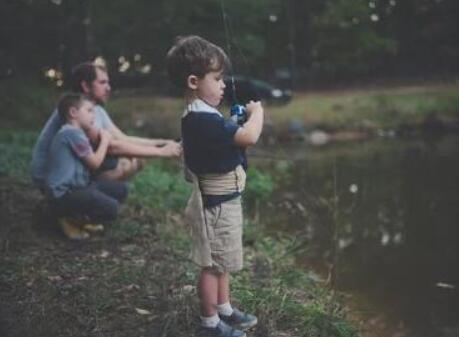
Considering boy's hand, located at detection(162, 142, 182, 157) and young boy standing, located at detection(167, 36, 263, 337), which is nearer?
young boy standing, located at detection(167, 36, 263, 337)

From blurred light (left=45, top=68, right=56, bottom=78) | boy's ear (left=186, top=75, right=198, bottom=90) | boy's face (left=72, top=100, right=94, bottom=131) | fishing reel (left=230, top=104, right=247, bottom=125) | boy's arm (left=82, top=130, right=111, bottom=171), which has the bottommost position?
boy's arm (left=82, top=130, right=111, bottom=171)

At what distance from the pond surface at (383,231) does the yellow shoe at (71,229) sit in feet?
5.40

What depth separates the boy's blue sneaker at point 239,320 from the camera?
3381mm

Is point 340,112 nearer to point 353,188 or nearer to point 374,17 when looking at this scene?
point 353,188

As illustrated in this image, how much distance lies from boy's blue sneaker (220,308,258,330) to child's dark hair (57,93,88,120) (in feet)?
7.60

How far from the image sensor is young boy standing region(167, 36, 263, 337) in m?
3.09

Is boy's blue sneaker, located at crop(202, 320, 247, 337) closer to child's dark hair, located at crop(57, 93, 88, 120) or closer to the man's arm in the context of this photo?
the man's arm

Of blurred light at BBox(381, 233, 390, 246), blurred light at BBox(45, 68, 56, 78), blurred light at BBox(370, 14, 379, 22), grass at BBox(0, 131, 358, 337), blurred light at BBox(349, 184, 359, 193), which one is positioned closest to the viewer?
grass at BBox(0, 131, 358, 337)

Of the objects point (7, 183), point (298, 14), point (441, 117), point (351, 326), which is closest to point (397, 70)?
point (298, 14)

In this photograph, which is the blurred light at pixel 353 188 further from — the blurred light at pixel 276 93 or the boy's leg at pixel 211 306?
the blurred light at pixel 276 93

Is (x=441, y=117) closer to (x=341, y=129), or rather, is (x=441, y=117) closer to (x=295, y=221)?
(x=341, y=129)

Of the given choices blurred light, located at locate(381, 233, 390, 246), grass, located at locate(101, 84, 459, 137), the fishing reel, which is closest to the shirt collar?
the fishing reel

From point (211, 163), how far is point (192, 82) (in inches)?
15.0

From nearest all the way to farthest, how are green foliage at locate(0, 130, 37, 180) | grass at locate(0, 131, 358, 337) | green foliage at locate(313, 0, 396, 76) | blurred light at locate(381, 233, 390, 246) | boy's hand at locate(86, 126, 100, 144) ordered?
grass at locate(0, 131, 358, 337) → boy's hand at locate(86, 126, 100, 144) → blurred light at locate(381, 233, 390, 246) → green foliage at locate(0, 130, 37, 180) → green foliage at locate(313, 0, 396, 76)
